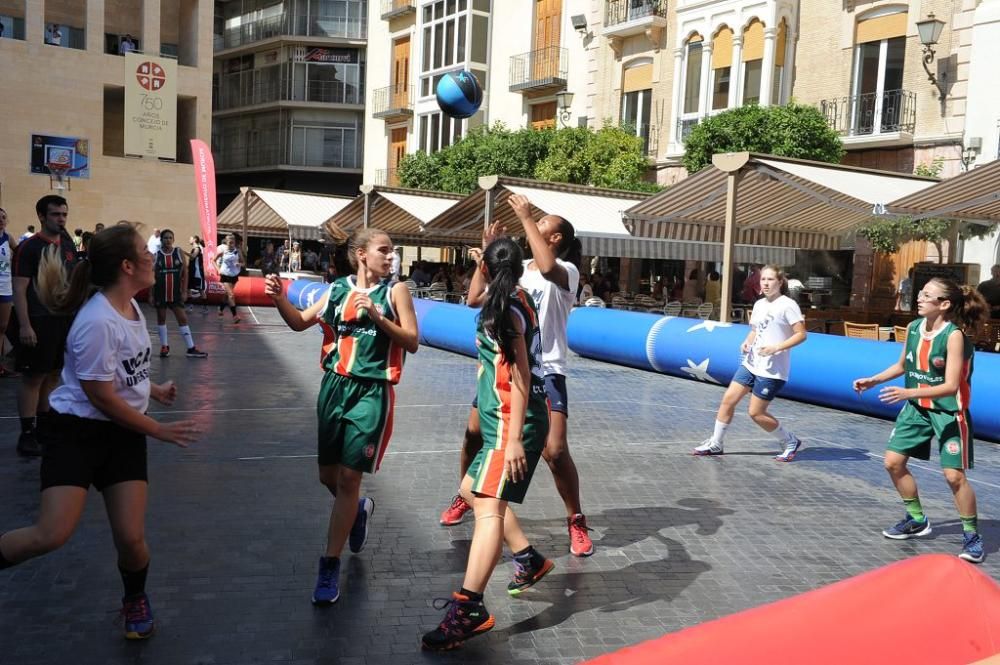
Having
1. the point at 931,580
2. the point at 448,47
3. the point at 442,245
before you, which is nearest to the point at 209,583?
the point at 931,580

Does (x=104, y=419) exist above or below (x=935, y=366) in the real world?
below

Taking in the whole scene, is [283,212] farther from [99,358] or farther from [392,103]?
[99,358]

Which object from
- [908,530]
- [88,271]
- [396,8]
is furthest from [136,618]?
[396,8]

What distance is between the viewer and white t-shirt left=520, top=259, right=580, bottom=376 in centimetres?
492

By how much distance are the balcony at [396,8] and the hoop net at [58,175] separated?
13875mm

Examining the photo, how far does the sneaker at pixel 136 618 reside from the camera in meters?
3.57

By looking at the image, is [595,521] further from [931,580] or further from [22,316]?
[22,316]

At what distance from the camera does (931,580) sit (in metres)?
2.46

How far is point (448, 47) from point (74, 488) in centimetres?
3341

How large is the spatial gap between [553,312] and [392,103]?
35.4 meters

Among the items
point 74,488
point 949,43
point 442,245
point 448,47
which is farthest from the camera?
point 448,47

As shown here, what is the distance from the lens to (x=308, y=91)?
46406 mm

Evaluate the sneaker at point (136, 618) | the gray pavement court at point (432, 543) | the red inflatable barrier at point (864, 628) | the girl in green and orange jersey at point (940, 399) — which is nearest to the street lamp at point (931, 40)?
the gray pavement court at point (432, 543)

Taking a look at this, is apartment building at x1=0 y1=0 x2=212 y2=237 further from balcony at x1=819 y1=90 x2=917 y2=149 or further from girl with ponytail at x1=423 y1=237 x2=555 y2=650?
girl with ponytail at x1=423 y1=237 x2=555 y2=650
